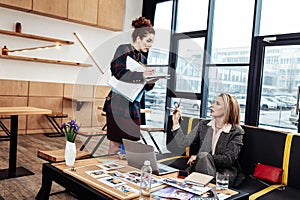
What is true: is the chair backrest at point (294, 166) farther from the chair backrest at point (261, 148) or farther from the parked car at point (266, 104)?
the parked car at point (266, 104)

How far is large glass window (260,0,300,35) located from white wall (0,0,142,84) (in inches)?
98.0

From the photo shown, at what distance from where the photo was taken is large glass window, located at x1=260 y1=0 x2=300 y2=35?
14.0ft

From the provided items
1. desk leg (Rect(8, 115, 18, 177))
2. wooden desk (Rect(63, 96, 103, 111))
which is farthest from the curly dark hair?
wooden desk (Rect(63, 96, 103, 111))

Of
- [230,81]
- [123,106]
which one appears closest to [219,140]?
[123,106]

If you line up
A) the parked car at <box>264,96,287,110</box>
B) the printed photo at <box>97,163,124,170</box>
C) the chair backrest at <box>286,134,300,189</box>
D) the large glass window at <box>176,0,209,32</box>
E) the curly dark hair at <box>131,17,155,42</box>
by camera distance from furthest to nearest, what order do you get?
1. the large glass window at <box>176,0,209,32</box>
2. the parked car at <box>264,96,287,110</box>
3. the curly dark hair at <box>131,17,155,42</box>
4. the chair backrest at <box>286,134,300,189</box>
5. the printed photo at <box>97,163,124,170</box>

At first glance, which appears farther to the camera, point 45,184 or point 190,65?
point 190,65

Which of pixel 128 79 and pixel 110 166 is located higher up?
pixel 128 79

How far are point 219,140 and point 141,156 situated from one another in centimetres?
72

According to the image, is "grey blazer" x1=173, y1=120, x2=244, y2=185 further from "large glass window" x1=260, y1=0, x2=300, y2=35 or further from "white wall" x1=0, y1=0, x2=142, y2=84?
"white wall" x1=0, y1=0, x2=142, y2=84

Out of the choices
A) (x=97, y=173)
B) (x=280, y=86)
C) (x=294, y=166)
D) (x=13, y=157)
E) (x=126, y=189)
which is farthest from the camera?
(x=280, y=86)

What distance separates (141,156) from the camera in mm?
1935

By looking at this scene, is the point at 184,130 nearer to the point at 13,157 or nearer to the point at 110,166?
the point at 110,166

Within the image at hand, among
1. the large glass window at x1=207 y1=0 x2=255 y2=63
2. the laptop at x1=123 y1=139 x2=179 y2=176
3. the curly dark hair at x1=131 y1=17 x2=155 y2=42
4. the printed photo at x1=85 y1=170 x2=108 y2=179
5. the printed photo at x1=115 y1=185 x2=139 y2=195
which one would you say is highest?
the large glass window at x1=207 y1=0 x2=255 y2=63

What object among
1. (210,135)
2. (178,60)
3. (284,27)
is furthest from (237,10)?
(210,135)
